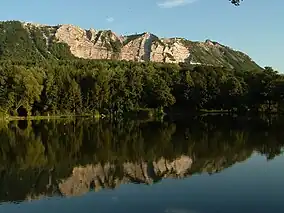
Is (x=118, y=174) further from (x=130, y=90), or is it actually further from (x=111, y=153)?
(x=130, y=90)

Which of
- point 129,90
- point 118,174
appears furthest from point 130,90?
point 118,174

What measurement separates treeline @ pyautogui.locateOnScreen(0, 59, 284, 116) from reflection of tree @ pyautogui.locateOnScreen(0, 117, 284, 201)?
92.5 feet

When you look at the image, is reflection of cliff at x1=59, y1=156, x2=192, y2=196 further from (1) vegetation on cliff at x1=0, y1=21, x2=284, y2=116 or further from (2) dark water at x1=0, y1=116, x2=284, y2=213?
(1) vegetation on cliff at x1=0, y1=21, x2=284, y2=116

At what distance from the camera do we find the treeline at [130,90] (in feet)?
263

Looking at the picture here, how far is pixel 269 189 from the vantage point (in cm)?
2197

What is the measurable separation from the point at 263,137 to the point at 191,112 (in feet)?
181

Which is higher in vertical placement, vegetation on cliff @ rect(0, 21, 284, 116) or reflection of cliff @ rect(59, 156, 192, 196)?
vegetation on cliff @ rect(0, 21, 284, 116)

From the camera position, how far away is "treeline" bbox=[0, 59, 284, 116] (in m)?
80.1

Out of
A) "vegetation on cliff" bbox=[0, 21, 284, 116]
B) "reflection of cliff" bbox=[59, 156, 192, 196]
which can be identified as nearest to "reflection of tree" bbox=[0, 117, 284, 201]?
"reflection of cliff" bbox=[59, 156, 192, 196]

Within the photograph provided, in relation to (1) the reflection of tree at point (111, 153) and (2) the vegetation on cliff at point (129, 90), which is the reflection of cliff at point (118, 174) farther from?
(2) the vegetation on cliff at point (129, 90)

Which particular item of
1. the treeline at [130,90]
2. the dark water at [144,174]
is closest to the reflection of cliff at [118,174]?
the dark water at [144,174]

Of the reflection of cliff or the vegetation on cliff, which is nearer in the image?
the reflection of cliff

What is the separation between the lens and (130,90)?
311 ft

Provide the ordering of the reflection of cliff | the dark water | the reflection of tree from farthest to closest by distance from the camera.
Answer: the reflection of tree → the reflection of cliff → the dark water
